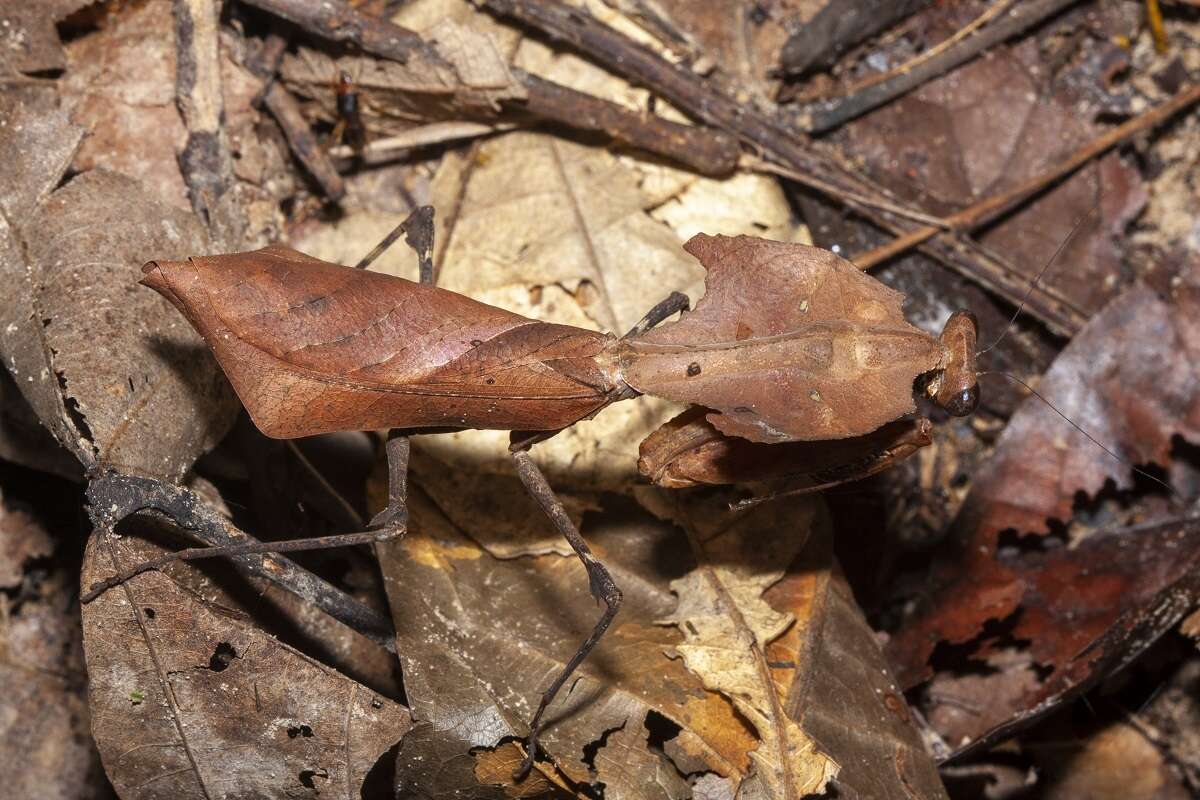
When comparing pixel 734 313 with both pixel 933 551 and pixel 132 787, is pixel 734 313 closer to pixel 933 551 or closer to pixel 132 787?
pixel 933 551

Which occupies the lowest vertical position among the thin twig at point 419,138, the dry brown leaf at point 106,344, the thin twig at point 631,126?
the dry brown leaf at point 106,344

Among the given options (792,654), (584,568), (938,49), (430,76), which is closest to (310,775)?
(584,568)

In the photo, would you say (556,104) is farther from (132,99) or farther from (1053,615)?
(1053,615)

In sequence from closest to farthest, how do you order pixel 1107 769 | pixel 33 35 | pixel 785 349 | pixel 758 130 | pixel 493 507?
pixel 785 349
pixel 33 35
pixel 493 507
pixel 1107 769
pixel 758 130

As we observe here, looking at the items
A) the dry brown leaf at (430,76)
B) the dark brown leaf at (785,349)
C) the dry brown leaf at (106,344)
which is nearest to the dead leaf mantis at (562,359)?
the dark brown leaf at (785,349)

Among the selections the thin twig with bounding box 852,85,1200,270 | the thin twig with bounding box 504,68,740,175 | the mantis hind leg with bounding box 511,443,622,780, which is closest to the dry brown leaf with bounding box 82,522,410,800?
the mantis hind leg with bounding box 511,443,622,780

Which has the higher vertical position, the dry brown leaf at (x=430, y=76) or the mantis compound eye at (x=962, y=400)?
the dry brown leaf at (x=430, y=76)

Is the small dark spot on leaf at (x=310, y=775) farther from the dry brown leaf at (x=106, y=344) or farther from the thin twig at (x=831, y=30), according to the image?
the thin twig at (x=831, y=30)
